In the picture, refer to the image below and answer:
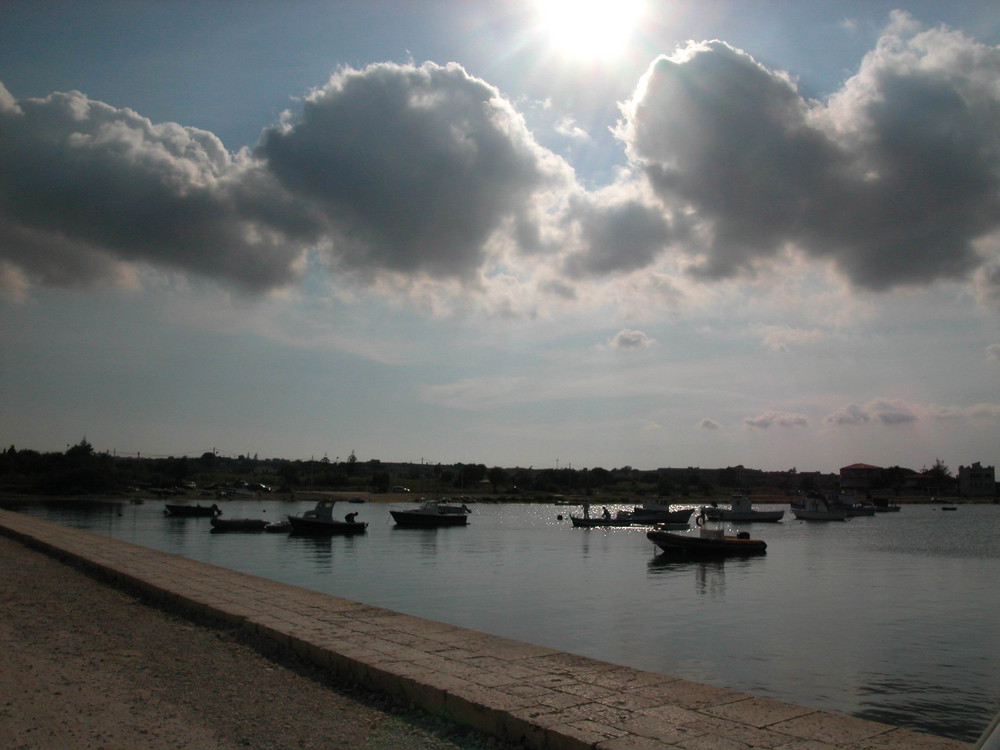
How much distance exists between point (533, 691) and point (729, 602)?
23765 mm

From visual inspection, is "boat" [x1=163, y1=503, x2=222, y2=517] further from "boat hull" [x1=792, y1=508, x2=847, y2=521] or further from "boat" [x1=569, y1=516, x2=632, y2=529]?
"boat hull" [x1=792, y1=508, x2=847, y2=521]

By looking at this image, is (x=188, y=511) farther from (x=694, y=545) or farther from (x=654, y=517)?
(x=694, y=545)

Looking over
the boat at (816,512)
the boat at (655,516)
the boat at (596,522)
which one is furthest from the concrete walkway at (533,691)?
the boat at (816,512)

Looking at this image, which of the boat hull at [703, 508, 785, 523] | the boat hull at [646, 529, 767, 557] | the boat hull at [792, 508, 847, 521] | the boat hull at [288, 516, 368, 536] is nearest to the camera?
the boat hull at [646, 529, 767, 557]

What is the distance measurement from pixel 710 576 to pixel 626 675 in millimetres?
32009

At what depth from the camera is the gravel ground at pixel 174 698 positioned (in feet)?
20.0

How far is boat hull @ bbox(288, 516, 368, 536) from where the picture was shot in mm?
58719

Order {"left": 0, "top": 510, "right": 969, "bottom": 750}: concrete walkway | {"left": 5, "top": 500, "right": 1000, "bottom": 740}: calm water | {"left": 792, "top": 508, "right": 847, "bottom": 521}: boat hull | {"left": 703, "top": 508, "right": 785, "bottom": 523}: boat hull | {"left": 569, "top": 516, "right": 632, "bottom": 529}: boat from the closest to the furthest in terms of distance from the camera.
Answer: {"left": 0, "top": 510, "right": 969, "bottom": 750}: concrete walkway → {"left": 5, "top": 500, "right": 1000, "bottom": 740}: calm water → {"left": 569, "top": 516, "right": 632, "bottom": 529}: boat → {"left": 703, "top": 508, "right": 785, "bottom": 523}: boat hull → {"left": 792, "top": 508, "right": 847, "bottom": 521}: boat hull

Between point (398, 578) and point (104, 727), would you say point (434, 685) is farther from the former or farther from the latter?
point (398, 578)

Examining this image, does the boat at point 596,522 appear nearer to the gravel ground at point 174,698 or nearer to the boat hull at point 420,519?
the boat hull at point 420,519

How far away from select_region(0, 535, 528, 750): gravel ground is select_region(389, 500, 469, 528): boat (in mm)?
63312

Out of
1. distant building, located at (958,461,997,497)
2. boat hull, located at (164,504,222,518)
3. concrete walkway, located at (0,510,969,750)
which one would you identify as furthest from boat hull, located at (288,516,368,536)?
distant building, located at (958,461,997,497)

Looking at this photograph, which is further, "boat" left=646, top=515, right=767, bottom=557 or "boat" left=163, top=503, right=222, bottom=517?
"boat" left=163, top=503, right=222, bottom=517

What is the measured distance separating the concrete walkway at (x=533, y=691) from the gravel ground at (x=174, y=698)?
23cm
